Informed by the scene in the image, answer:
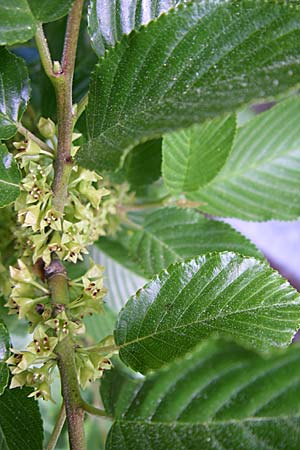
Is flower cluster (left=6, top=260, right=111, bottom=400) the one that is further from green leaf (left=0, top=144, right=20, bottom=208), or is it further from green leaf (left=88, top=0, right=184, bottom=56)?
green leaf (left=88, top=0, right=184, bottom=56)

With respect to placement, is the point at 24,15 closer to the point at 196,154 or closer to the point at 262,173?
the point at 196,154

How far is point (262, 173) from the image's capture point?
0.96 m

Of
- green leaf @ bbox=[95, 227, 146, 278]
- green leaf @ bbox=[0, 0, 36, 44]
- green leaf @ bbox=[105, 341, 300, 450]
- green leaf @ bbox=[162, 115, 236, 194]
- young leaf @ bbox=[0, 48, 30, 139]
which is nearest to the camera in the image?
green leaf @ bbox=[105, 341, 300, 450]

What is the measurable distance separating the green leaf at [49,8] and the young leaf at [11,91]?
0.29 ft

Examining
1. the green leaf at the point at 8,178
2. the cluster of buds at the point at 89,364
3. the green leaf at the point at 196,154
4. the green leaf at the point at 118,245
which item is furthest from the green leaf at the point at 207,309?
the green leaf at the point at 118,245

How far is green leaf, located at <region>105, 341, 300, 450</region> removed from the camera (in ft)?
1.33

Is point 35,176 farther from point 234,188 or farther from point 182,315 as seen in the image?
point 234,188

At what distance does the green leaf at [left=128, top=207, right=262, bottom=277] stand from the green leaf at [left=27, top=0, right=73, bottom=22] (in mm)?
385

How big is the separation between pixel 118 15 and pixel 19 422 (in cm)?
42

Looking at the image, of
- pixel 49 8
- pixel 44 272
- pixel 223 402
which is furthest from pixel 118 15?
pixel 223 402

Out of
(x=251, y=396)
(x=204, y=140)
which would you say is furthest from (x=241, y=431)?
(x=204, y=140)

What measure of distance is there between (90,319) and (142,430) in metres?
0.53

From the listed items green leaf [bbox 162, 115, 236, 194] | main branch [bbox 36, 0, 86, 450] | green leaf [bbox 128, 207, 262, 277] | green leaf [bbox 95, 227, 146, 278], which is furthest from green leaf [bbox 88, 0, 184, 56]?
green leaf [bbox 95, 227, 146, 278]

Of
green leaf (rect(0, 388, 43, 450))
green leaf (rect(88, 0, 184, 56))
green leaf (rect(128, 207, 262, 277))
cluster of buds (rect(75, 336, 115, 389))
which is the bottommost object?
green leaf (rect(0, 388, 43, 450))
